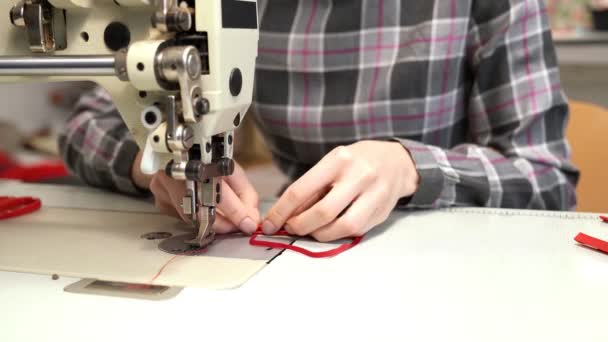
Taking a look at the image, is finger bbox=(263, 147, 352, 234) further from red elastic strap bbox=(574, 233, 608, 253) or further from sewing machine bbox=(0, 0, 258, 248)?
red elastic strap bbox=(574, 233, 608, 253)

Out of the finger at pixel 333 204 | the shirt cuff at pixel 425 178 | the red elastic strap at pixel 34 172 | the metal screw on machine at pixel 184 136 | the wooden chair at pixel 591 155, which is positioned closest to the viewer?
the metal screw on machine at pixel 184 136

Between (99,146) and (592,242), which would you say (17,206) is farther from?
(592,242)

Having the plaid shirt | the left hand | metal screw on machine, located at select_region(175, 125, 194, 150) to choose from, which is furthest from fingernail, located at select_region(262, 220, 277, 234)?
the plaid shirt

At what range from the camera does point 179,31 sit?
2.33 feet

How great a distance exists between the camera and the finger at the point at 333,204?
0.83 m

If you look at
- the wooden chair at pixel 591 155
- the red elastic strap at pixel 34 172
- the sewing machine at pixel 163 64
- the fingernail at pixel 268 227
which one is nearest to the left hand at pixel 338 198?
the fingernail at pixel 268 227

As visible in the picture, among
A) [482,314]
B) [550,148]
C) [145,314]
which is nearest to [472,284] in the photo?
[482,314]

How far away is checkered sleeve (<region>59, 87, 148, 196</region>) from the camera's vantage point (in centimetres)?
114

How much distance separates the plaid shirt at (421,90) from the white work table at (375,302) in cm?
27

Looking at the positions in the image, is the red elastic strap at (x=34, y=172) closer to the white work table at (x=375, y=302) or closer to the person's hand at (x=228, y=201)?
the person's hand at (x=228, y=201)

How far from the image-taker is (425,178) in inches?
38.2

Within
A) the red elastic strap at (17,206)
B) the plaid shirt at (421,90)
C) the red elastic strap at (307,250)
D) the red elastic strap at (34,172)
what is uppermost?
the plaid shirt at (421,90)

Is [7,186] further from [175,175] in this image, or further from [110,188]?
[175,175]

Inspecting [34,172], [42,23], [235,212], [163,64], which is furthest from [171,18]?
[34,172]
